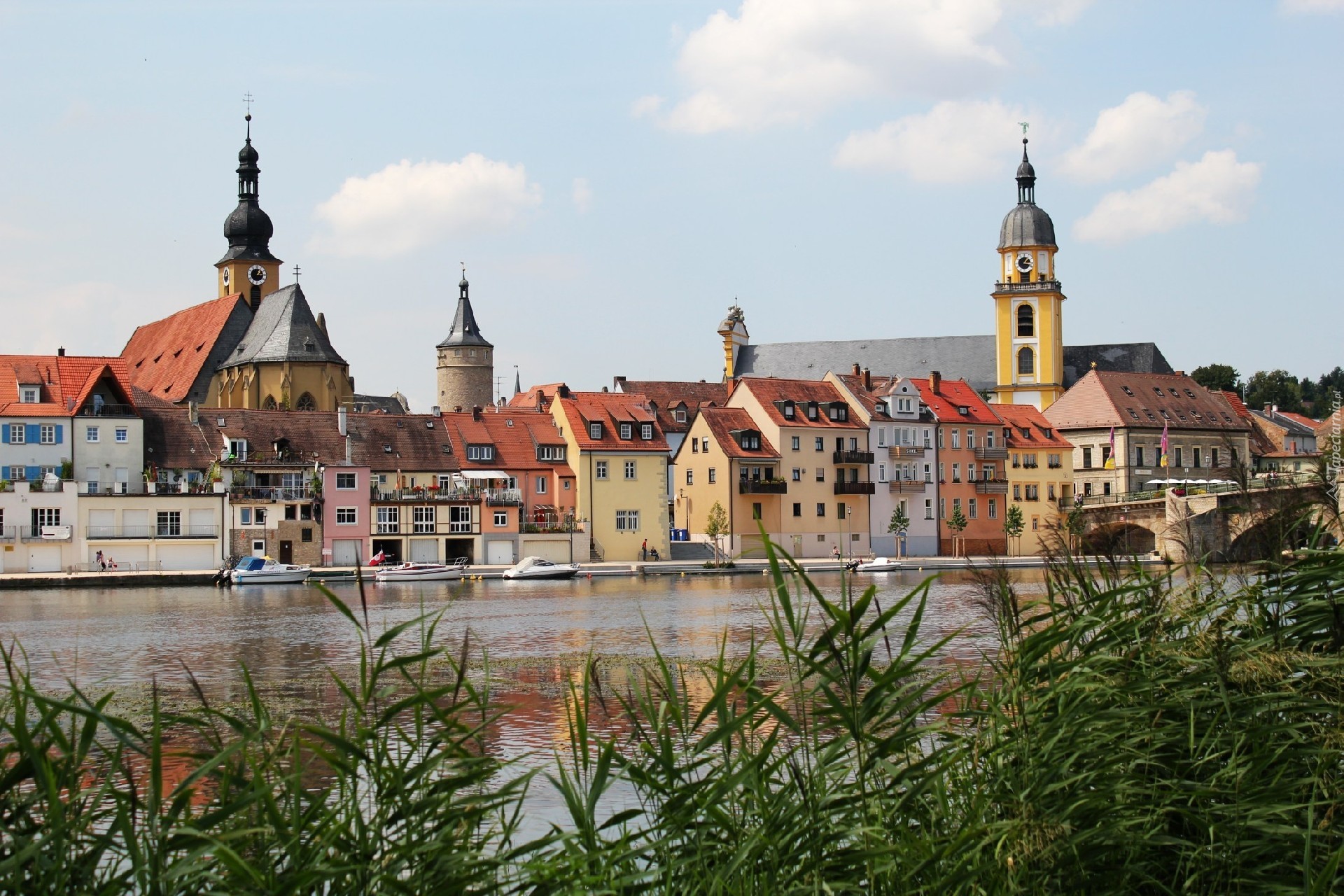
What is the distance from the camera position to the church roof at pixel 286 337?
→ 329 feet

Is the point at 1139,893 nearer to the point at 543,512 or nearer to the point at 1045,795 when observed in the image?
the point at 1045,795

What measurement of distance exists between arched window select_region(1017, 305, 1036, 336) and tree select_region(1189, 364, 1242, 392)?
4204cm

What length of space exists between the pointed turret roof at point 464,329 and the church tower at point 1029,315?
139 feet

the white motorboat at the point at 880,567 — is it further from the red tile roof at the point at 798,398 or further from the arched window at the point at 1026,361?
the arched window at the point at 1026,361

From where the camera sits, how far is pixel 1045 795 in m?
9.21

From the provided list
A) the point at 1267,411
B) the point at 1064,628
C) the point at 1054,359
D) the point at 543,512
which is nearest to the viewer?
the point at 1064,628

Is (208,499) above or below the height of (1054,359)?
below

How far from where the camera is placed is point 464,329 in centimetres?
13612

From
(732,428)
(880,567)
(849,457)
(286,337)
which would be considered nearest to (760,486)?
(732,428)

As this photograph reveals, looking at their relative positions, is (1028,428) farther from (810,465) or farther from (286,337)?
(286,337)

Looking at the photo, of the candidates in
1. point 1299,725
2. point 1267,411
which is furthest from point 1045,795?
point 1267,411

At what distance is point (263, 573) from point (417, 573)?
657 cm

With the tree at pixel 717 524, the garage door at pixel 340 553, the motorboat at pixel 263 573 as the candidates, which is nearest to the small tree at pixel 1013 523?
the tree at pixel 717 524

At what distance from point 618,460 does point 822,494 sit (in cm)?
1312
